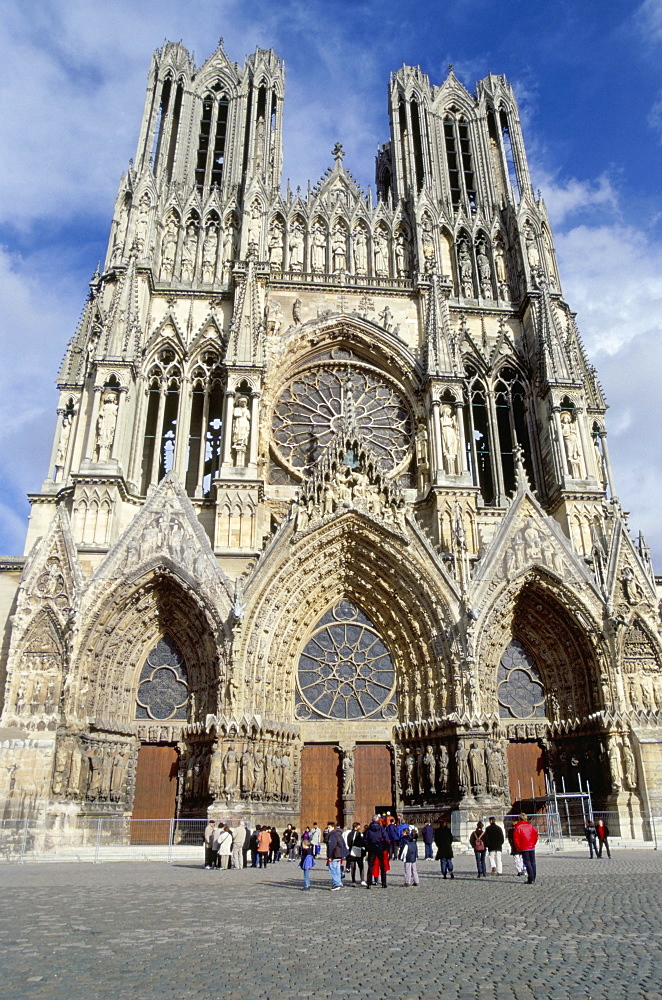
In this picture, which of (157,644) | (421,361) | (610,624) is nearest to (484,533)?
(610,624)

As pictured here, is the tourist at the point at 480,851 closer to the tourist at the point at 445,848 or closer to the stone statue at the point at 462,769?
the tourist at the point at 445,848

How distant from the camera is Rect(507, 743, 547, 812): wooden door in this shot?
16.8 metres

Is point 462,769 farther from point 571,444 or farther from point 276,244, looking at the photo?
point 276,244

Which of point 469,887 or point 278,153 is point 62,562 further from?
point 278,153

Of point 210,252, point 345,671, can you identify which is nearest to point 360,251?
point 210,252

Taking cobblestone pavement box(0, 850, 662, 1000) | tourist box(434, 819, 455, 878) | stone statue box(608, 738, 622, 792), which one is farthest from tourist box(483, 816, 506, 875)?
stone statue box(608, 738, 622, 792)

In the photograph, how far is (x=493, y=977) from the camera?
4.47 metres

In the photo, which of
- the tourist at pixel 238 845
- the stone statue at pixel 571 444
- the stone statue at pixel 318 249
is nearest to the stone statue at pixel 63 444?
the stone statue at pixel 318 249

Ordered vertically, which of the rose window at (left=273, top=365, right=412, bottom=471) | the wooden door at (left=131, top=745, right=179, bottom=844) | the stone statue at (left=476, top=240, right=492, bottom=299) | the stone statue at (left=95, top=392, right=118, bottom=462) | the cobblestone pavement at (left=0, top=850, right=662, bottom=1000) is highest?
the stone statue at (left=476, top=240, right=492, bottom=299)

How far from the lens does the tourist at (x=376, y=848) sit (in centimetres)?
952

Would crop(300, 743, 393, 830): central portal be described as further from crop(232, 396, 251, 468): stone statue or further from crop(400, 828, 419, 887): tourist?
crop(232, 396, 251, 468): stone statue

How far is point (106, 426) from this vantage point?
1877 cm

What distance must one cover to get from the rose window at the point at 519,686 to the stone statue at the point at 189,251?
47.8 feet

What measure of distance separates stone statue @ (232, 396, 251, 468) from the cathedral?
3.2 inches
